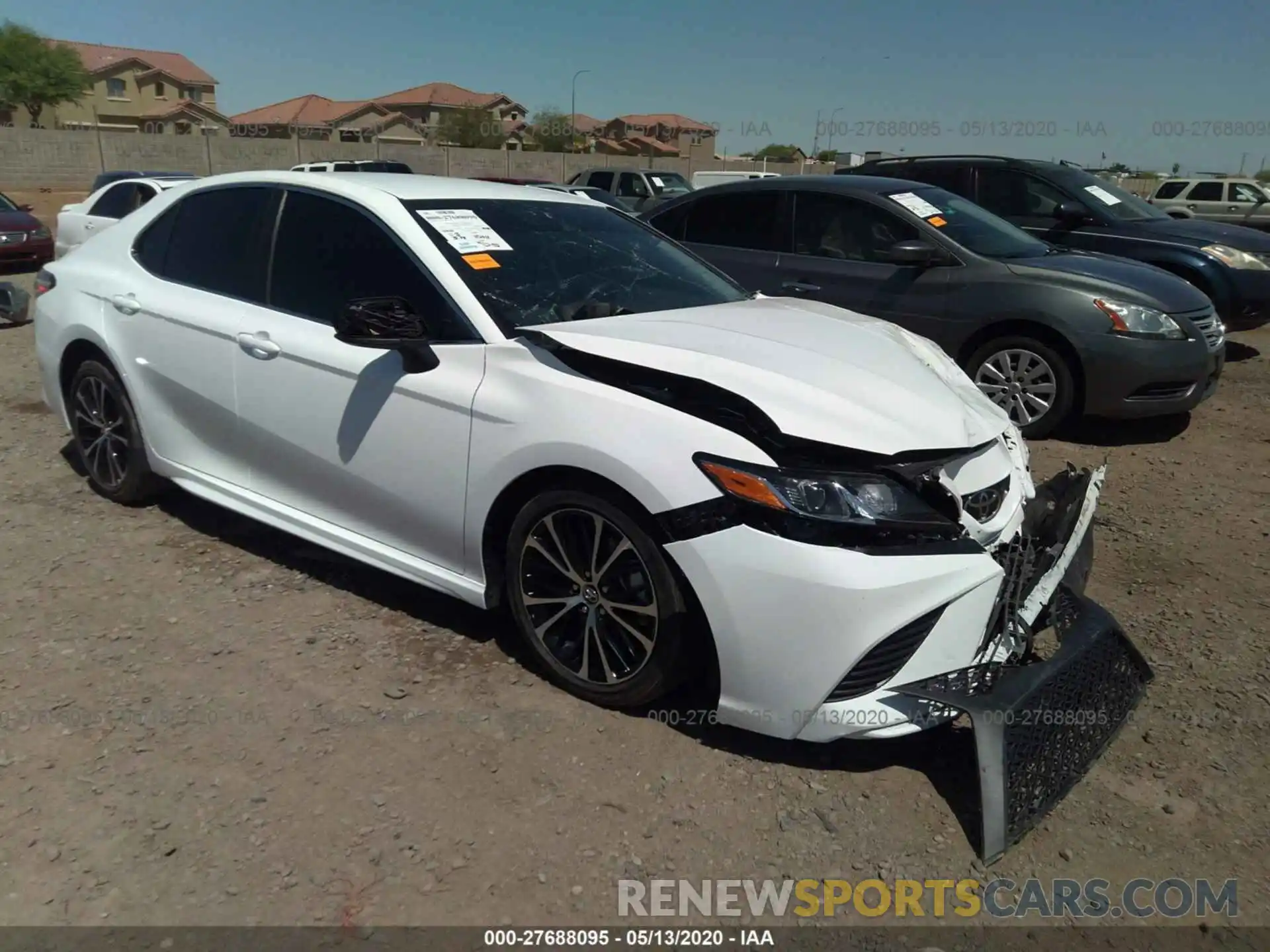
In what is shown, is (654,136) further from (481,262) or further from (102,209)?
(481,262)

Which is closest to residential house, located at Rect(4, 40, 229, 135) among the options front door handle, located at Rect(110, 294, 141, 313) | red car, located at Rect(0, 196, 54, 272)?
red car, located at Rect(0, 196, 54, 272)

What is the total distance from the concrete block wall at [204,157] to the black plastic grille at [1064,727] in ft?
107

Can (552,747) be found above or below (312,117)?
below

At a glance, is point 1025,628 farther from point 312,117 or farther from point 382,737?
point 312,117

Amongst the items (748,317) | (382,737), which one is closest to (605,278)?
(748,317)

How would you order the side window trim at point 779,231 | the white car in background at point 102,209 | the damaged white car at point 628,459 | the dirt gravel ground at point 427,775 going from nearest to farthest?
the dirt gravel ground at point 427,775 < the damaged white car at point 628,459 < the side window trim at point 779,231 < the white car in background at point 102,209

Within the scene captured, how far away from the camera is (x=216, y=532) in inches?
174

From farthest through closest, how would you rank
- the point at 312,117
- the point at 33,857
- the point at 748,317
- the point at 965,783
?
the point at 312,117, the point at 748,317, the point at 965,783, the point at 33,857

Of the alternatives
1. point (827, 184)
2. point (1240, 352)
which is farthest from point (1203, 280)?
point (827, 184)

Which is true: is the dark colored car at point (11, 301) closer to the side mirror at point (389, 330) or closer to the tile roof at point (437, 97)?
the side mirror at point (389, 330)

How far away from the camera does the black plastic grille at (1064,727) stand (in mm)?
2484

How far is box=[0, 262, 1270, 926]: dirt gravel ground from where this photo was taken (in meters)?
2.35

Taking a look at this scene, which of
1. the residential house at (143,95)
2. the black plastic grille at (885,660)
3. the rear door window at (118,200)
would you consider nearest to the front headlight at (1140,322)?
the black plastic grille at (885,660)

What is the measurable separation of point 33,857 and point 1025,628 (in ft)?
9.12
